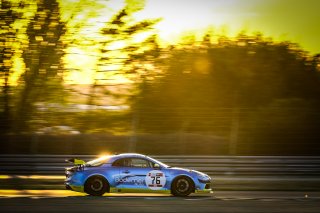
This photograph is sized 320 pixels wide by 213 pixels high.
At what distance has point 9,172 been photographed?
71.1 feet

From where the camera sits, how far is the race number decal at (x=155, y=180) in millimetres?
15992

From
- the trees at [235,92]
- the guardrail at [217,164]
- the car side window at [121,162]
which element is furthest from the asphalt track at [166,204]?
the trees at [235,92]

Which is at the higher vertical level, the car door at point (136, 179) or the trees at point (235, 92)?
the trees at point (235, 92)

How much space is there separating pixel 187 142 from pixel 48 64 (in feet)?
22.4

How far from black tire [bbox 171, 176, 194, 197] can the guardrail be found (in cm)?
595

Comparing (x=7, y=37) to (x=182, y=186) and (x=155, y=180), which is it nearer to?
(x=155, y=180)

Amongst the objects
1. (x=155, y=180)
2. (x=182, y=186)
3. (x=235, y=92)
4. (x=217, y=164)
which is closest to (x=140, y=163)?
(x=155, y=180)

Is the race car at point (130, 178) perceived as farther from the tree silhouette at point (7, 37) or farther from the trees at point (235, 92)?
the tree silhouette at point (7, 37)

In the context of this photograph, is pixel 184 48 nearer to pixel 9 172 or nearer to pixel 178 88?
pixel 178 88

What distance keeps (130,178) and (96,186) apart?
899 mm

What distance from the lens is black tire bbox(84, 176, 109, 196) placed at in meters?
15.8

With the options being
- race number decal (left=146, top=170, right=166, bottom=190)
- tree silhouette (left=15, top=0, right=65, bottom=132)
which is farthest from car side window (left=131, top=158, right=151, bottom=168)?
tree silhouette (left=15, top=0, right=65, bottom=132)

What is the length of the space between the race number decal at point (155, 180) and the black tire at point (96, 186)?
42.8 inches

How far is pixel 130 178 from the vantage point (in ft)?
52.4
